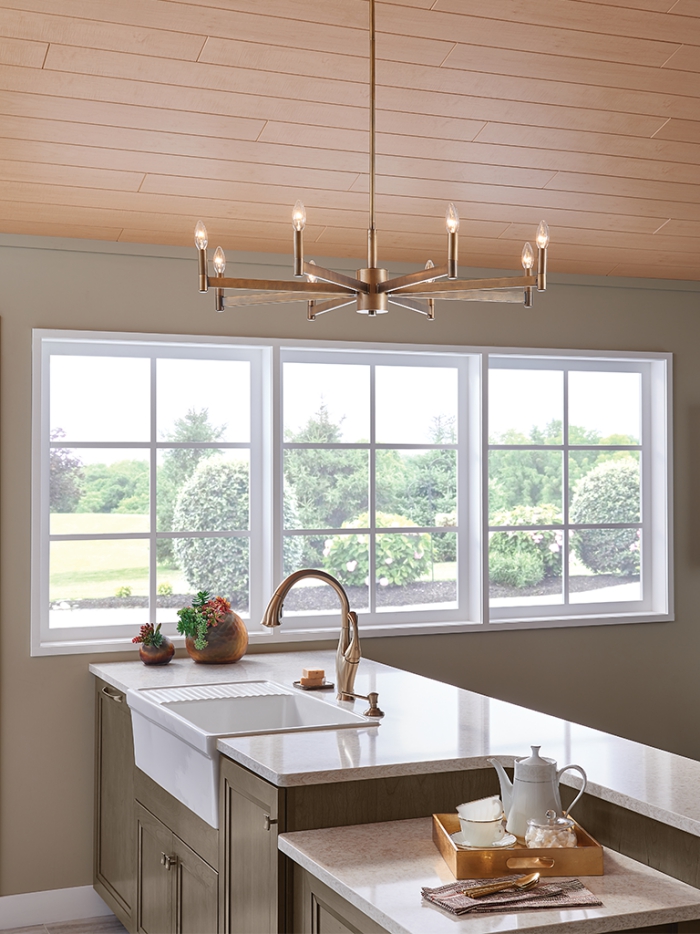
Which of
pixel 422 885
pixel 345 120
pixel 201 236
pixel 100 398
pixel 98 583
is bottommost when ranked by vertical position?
pixel 422 885

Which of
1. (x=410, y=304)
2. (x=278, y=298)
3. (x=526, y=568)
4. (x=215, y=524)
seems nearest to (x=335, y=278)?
(x=278, y=298)

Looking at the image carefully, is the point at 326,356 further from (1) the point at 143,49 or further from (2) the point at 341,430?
(1) the point at 143,49

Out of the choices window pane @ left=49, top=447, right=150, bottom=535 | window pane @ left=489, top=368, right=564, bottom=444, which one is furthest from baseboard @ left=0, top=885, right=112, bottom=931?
window pane @ left=489, top=368, right=564, bottom=444

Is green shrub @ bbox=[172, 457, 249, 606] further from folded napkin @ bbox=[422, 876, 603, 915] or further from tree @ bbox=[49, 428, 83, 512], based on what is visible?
folded napkin @ bbox=[422, 876, 603, 915]

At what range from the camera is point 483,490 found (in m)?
4.21

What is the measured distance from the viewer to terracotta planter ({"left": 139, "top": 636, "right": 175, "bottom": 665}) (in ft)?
11.6

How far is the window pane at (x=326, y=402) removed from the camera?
4055 mm

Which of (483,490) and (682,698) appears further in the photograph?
(682,698)

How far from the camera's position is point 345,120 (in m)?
3.06

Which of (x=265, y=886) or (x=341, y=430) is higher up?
(x=341, y=430)

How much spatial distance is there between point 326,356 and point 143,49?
1627 mm

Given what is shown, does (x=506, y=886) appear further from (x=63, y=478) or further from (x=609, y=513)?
(x=609, y=513)

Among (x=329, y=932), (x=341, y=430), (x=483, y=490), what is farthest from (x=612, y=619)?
(x=329, y=932)

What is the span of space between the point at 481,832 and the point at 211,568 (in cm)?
221
